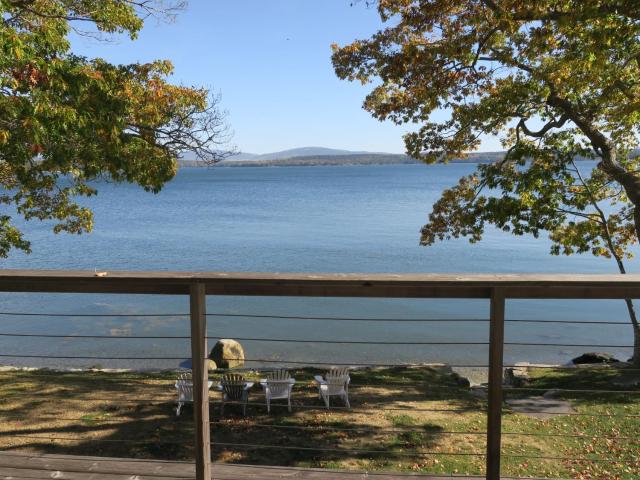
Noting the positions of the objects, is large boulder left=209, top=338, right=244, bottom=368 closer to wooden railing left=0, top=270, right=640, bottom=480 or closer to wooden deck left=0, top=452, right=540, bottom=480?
wooden deck left=0, top=452, right=540, bottom=480

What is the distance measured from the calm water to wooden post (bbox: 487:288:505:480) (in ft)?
12.9

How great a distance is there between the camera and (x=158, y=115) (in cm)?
1073

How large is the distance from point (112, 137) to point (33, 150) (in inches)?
43.7

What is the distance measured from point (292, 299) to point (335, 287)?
73.7 feet

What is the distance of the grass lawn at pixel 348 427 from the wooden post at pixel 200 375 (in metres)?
1.55

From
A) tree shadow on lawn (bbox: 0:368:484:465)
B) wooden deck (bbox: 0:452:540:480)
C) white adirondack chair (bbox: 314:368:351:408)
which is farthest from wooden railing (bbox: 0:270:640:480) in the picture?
white adirondack chair (bbox: 314:368:351:408)

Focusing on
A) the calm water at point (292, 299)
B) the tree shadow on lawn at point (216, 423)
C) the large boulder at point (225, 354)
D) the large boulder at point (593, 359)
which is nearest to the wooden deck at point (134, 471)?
the tree shadow on lawn at point (216, 423)

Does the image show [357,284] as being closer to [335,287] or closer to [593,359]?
[335,287]

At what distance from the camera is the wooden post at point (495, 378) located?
2.45 meters

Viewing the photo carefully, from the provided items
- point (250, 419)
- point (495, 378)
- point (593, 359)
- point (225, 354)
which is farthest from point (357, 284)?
point (593, 359)

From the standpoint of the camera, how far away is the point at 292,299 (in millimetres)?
24734

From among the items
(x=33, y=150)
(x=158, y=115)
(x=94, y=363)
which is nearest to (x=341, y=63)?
(x=158, y=115)

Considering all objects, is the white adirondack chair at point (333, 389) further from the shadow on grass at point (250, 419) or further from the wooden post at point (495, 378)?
the wooden post at point (495, 378)

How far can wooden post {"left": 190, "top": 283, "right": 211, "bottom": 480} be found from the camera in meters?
2.58
